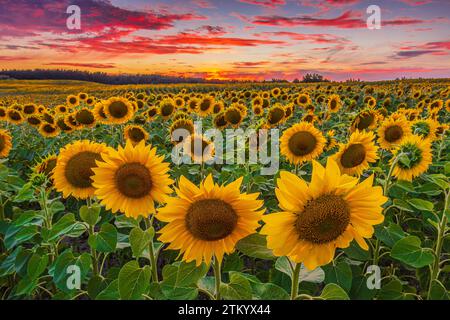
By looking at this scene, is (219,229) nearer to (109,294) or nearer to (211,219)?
(211,219)

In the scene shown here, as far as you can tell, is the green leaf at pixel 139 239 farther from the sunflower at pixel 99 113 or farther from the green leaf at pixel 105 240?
the sunflower at pixel 99 113

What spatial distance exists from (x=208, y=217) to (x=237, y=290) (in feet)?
1.34

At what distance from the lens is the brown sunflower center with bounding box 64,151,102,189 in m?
2.51

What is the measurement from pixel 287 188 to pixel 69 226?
5.07 feet

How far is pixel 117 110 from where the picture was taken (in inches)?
271

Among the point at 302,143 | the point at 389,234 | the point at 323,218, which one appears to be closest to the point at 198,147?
the point at 302,143

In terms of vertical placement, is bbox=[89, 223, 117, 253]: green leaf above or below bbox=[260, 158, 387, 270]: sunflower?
below

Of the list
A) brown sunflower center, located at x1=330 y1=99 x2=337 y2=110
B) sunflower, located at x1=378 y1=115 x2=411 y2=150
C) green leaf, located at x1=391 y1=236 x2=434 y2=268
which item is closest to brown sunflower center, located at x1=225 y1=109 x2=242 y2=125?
sunflower, located at x1=378 y1=115 x2=411 y2=150

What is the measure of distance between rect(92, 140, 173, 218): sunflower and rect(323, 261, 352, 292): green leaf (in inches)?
45.8

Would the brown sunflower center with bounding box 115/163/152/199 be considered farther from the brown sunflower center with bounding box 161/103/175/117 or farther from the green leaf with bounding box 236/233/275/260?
the brown sunflower center with bounding box 161/103/175/117
